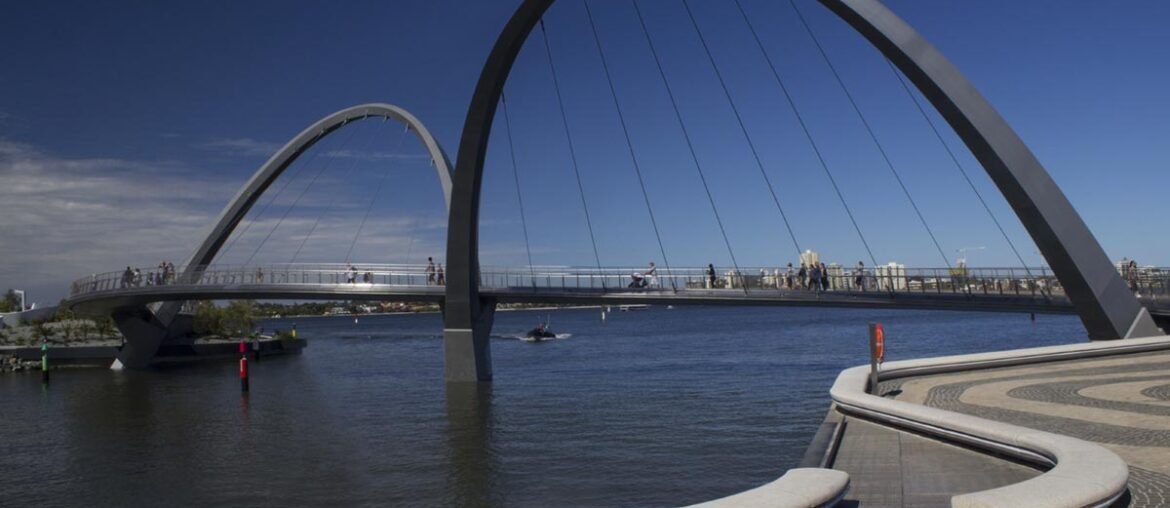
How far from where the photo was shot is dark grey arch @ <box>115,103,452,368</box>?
5434 cm

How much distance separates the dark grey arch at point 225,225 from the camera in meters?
54.3

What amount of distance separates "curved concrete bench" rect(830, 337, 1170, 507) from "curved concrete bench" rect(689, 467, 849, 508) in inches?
32.0

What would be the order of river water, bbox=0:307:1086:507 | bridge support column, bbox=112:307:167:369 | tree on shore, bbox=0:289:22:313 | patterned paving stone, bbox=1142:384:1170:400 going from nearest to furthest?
1. patterned paving stone, bbox=1142:384:1170:400
2. river water, bbox=0:307:1086:507
3. bridge support column, bbox=112:307:167:369
4. tree on shore, bbox=0:289:22:313

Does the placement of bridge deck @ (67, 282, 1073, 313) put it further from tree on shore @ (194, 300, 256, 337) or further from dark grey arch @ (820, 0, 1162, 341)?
tree on shore @ (194, 300, 256, 337)

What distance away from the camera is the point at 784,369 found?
41.6m

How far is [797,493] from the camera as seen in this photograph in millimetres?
5879

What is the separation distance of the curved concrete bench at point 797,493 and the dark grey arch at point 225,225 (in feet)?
156

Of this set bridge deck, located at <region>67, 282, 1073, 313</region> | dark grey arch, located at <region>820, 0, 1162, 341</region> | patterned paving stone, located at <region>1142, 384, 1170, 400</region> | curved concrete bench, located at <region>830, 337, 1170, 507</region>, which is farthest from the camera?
bridge deck, located at <region>67, 282, 1073, 313</region>

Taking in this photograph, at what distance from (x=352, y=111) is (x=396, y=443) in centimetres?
3643

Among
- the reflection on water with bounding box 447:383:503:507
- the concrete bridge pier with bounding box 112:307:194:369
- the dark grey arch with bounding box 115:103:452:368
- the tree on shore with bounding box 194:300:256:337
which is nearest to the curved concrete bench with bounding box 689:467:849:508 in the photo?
the reflection on water with bounding box 447:383:503:507

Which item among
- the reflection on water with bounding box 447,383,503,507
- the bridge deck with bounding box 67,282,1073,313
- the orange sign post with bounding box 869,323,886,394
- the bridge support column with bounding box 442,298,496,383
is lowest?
the reflection on water with bounding box 447,383,503,507

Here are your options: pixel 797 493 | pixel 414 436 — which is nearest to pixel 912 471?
pixel 797 493

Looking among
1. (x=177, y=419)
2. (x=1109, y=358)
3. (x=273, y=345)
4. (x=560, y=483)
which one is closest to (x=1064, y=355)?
(x=1109, y=358)

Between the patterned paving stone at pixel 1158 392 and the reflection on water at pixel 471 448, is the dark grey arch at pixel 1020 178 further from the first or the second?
the reflection on water at pixel 471 448
